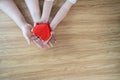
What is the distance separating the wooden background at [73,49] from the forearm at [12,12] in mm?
35

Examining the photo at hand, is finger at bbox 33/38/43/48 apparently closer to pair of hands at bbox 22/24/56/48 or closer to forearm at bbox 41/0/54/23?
pair of hands at bbox 22/24/56/48

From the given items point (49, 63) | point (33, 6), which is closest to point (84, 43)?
point (49, 63)

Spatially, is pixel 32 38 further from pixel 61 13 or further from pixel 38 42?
pixel 61 13

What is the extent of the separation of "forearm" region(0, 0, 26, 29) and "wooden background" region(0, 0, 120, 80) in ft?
0.12

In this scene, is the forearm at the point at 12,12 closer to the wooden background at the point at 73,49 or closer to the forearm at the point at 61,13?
the wooden background at the point at 73,49

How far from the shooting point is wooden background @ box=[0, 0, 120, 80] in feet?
3.27

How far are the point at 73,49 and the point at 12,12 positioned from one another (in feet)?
1.18

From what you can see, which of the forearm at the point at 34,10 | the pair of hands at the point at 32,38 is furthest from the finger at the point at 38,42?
the forearm at the point at 34,10

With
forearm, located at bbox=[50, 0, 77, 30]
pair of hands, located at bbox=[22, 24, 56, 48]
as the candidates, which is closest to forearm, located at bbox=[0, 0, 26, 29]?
pair of hands, located at bbox=[22, 24, 56, 48]

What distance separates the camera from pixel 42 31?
0.97 meters

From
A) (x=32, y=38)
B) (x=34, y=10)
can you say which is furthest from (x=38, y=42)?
(x=34, y=10)

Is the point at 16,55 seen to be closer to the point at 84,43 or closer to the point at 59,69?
the point at 59,69

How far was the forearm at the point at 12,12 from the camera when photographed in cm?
99

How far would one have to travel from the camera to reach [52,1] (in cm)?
103
